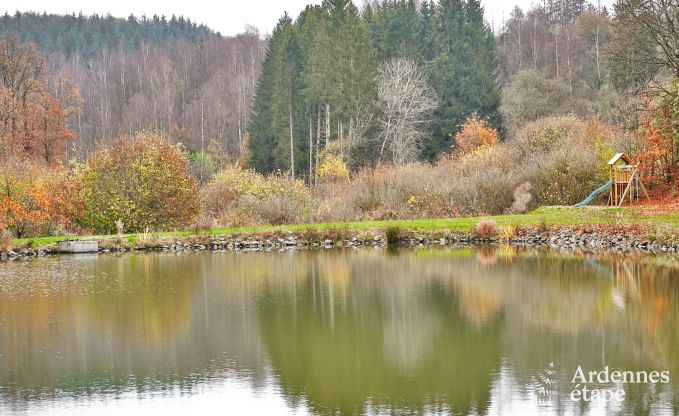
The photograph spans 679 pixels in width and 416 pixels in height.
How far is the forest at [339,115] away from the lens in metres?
34.7

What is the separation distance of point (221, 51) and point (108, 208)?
64.8m

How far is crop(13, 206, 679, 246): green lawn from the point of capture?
30.4m

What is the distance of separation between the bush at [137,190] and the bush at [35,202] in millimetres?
676

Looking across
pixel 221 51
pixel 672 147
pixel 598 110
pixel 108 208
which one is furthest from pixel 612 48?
pixel 221 51

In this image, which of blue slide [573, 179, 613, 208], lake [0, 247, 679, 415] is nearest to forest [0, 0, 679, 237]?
blue slide [573, 179, 613, 208]

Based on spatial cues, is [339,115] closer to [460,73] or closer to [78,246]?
[460,73]

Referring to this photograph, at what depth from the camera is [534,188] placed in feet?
120

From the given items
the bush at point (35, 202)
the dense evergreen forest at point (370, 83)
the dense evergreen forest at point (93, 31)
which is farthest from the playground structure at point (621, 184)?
the dense evergreen forest at point (93, 31)

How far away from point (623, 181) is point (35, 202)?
75.2 ft

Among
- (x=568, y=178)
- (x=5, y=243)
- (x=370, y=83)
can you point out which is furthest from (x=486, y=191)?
(x=370, y=83)

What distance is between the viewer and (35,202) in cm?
3312

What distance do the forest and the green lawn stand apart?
213cm

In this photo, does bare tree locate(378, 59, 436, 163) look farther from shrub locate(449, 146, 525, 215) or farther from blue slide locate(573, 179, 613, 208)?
blue slide locate(573, 179, 613, 208)

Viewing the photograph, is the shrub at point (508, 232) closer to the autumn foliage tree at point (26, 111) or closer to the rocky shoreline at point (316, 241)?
the rocky shoreline at point (316, 241)
